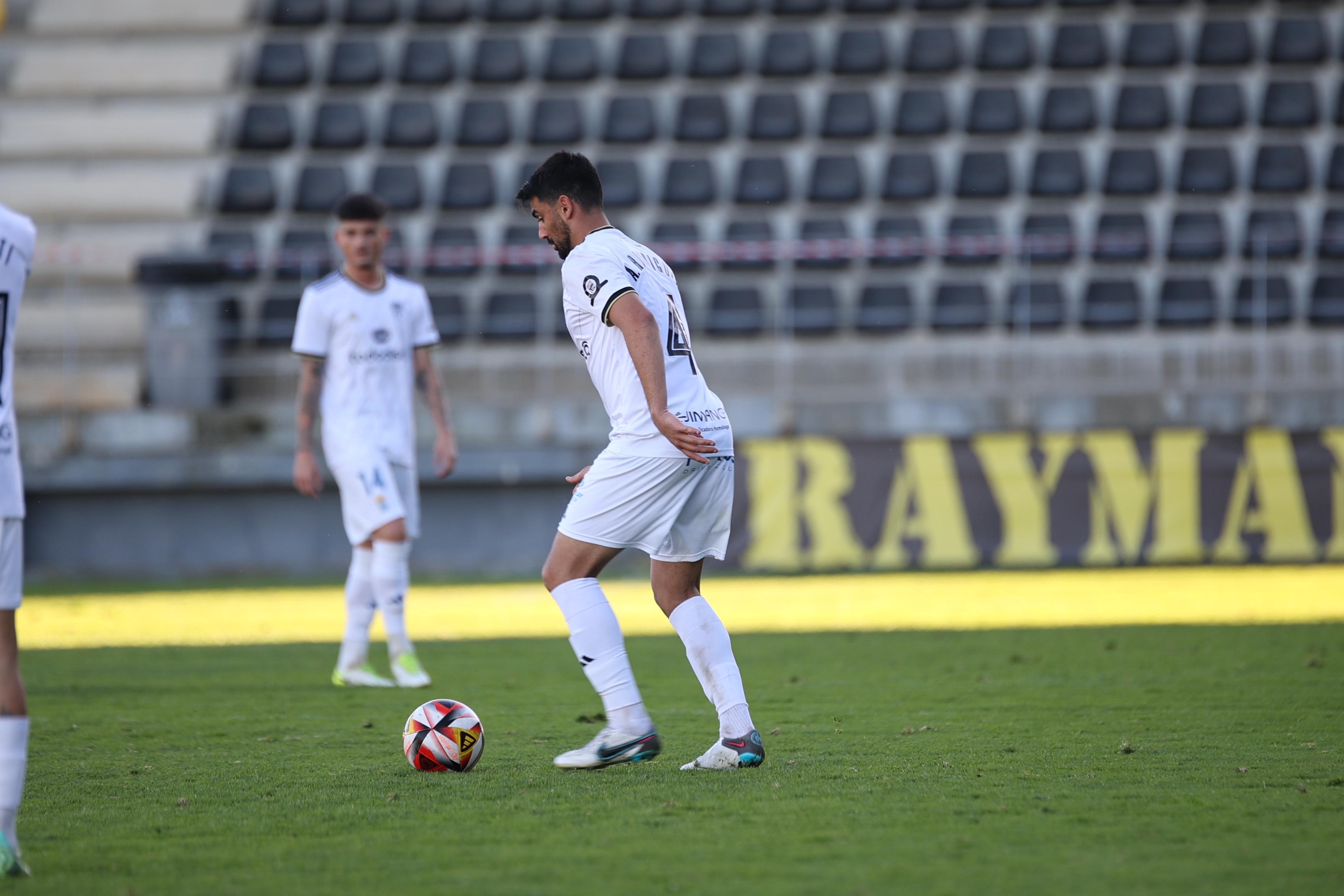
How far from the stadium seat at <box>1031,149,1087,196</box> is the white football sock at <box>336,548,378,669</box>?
12.2 metres

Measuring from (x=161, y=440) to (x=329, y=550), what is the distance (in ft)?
6.41

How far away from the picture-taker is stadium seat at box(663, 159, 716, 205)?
1830 centimetres

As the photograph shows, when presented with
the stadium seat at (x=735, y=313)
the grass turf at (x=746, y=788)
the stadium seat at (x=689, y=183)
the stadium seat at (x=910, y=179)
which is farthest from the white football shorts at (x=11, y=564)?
the stadium seat at (x=910, y=179)

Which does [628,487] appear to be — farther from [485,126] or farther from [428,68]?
[428,68]

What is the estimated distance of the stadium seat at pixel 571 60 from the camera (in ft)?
65.7

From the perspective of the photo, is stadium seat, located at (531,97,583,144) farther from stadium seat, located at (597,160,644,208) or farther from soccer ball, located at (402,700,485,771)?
soccer ball, located at (402,700,485,771)

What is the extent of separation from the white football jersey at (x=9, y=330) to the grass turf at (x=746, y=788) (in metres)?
0.89

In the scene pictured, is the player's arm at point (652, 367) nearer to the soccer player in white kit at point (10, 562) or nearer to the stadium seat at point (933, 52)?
the soccer player in white kit at point (10, 562)

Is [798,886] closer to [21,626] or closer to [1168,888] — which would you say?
[1168,888]

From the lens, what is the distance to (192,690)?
7.35m

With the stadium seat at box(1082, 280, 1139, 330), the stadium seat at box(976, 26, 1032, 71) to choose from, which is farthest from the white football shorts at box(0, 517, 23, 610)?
the stadium seat at box(976, 26, 1032, 71)

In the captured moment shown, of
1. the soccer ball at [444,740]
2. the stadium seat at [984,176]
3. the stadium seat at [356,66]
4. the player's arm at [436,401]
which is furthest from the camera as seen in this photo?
the stadium seat at [356,66]

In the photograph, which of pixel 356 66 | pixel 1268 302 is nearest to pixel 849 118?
pixel 1268 302

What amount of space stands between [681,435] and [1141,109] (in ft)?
51.3
